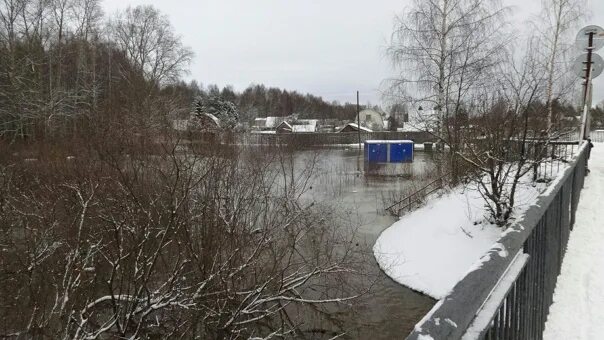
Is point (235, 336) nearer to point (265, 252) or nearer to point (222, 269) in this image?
point (222, 269)

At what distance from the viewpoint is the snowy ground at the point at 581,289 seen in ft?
9.32

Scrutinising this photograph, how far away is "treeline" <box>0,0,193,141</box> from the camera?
23.1 meters

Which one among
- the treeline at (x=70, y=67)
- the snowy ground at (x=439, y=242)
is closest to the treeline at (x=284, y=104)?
the treeline at (x=70, y=67)

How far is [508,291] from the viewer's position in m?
1.63

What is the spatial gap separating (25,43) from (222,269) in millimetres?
29731

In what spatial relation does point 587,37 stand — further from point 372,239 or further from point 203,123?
point 203,123

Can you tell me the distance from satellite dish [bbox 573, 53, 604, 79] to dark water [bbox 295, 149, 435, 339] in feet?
16.4

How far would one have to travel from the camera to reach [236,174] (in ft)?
27.7

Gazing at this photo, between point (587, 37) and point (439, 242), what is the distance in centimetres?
523

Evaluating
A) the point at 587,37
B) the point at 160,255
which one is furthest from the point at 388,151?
the point at 160,255

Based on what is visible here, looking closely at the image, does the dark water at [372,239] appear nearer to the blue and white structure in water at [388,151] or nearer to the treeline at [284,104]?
the blue and white structure in water at [388,151]

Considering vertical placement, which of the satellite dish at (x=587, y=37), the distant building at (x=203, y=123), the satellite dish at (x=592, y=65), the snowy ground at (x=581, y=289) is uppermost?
the satellite dish at (x=587, y=37)

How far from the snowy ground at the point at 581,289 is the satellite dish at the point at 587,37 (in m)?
Result: 3.62

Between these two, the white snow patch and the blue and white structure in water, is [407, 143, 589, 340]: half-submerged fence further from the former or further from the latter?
the blue and white structure in water
